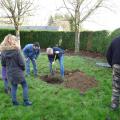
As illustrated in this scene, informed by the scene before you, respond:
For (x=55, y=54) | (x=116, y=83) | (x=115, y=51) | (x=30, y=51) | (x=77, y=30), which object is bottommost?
(x=116, y=83)

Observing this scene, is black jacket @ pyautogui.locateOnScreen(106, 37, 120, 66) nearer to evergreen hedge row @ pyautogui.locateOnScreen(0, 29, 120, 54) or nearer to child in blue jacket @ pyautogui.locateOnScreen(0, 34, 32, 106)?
child in blue jacket @ pyautogui.locateOnScreen(0, 34, 32, 106)

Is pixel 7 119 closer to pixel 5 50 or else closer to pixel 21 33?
pixel 5 50

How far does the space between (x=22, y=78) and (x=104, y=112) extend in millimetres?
2394

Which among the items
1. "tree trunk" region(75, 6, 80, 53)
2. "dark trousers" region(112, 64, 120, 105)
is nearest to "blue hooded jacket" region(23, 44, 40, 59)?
"dark trousers" region(112, 64, 120, 105)

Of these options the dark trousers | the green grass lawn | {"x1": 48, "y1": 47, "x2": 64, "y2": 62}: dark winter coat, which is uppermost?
{"x1": 48, "y1": 47, "x2": 64, "y2": 62}: dark winter coat

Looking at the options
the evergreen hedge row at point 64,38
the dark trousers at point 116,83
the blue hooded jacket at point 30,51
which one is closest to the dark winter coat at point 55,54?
the blue hooded jacket at point 30,51

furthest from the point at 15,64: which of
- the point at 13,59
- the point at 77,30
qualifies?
the point at 77,30

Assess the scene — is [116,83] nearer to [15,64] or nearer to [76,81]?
[15,64]

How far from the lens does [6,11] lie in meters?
28.7

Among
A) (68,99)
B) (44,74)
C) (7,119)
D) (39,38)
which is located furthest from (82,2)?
(7,119)

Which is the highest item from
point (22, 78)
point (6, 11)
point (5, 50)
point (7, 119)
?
point (6, 11)

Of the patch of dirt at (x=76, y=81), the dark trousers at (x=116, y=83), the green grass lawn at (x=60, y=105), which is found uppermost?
the dark trousers at (x=116, y=83)

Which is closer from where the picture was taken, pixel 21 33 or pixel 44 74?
pixel 44 74

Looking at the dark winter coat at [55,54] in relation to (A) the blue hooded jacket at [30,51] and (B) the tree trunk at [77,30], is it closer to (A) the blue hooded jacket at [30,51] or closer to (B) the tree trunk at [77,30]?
(A) the blue hooded jacket at [30,51]
